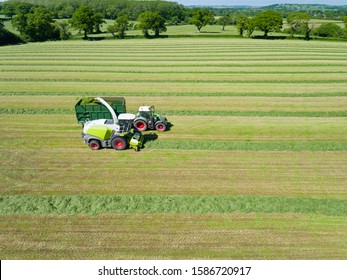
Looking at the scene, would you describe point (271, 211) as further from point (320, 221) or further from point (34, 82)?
point (34, 82)

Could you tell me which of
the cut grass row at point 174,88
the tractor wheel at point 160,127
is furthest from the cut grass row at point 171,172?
the cut grass row at point 174,88

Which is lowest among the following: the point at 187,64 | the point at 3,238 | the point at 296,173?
the point at 3,238

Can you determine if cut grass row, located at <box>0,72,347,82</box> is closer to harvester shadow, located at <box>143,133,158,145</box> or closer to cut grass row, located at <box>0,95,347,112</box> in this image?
cut grass row, located at <box>0,95,347,112</box>

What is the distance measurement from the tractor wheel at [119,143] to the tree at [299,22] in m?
90.6

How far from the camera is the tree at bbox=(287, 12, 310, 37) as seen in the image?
91062mm

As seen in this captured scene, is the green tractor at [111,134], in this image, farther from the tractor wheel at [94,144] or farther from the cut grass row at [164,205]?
the cut grass row at [164,205]

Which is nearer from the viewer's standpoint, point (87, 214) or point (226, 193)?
point (87, 214)

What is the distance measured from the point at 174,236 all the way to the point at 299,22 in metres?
98.3

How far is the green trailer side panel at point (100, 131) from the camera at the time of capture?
55.2 feet

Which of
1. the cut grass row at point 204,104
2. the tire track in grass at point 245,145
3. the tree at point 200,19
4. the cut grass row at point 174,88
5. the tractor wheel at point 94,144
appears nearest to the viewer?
the tractor wheel at point 94,144

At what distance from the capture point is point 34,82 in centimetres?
3450

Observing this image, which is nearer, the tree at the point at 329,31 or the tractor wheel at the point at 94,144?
the tractor wheel at the point at 94,144
